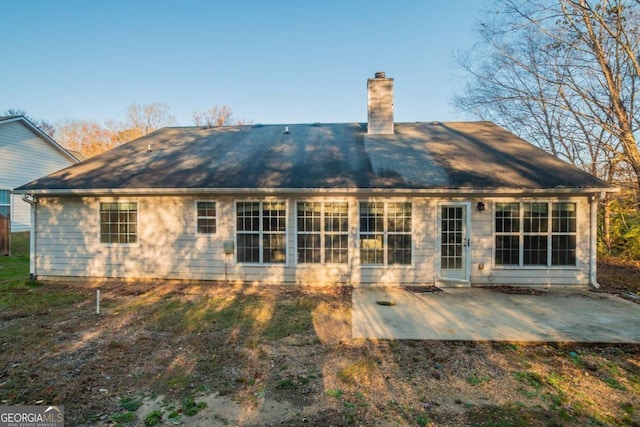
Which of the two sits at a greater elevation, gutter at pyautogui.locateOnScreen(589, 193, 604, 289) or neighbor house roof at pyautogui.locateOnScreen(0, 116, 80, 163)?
neighbor house roof at pyautogui.locateOnScreen(0, 116, 80, 163)

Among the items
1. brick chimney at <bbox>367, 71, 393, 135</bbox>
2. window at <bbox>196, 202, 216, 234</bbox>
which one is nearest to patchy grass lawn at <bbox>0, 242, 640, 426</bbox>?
window at <bbox>196, 202, 216, 234</bbox>

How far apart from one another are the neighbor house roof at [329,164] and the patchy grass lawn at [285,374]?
3.45m

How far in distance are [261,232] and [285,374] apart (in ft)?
16.1

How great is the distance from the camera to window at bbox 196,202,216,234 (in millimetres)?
8500

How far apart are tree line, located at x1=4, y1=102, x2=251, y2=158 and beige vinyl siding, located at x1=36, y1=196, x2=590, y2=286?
2787cm

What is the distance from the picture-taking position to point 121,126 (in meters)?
36.2

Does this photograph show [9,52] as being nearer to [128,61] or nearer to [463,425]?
[128,61]

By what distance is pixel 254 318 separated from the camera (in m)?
5.86

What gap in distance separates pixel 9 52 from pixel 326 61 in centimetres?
1698

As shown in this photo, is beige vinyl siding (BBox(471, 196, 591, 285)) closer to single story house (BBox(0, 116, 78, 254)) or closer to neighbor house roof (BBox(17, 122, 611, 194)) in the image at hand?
neighbor house roof (BBox(17, 122, 611, 194))

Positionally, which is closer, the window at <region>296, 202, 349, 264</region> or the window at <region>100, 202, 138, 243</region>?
the window at <region>296, 202, 349, 264</region>

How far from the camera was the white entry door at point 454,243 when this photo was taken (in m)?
8.17

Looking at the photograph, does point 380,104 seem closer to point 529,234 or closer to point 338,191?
point 338,191

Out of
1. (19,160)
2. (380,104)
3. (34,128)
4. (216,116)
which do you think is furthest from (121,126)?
(380,104)
